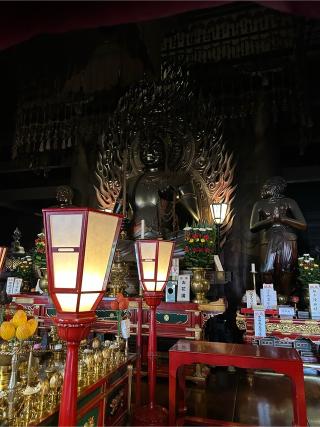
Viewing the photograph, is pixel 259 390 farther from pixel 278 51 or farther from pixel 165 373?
pixel 278 51

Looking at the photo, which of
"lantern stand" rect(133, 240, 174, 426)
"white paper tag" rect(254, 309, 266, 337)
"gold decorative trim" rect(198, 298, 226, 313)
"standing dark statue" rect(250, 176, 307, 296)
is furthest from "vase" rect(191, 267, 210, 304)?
"lantern stand" rect(133, 240, 174, 426)

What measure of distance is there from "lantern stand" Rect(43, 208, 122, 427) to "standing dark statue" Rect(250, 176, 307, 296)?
3.21m

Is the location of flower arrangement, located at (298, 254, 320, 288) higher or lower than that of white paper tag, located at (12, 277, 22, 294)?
higher

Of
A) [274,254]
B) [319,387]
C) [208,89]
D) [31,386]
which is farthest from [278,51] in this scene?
[31,386]

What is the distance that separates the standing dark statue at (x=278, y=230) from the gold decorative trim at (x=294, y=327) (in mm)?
694

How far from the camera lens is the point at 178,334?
10.2ft

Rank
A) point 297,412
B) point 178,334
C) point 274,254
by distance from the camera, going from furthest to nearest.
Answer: point 274,254 < point 178,334 < point 297,412

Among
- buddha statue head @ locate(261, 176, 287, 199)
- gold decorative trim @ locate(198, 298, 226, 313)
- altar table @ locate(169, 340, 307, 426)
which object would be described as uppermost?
buddha statue head @ locate(261, 176, 287, 199)

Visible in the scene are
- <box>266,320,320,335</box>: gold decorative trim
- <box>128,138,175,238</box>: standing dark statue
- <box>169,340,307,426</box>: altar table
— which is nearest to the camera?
<box>169,340,307,426</box>: altar table

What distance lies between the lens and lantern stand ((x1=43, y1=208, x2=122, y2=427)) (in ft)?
3.22

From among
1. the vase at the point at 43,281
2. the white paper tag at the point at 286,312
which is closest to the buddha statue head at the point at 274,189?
the white paper tag at the point at 286,312

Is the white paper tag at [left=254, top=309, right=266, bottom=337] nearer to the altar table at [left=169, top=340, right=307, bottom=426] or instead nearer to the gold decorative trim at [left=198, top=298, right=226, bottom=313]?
the gold decorative trim at [left=198, top=298, right=226, bottom=313]

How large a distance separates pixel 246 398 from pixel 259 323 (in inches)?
27.8

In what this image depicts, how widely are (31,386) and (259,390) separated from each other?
221 cm
